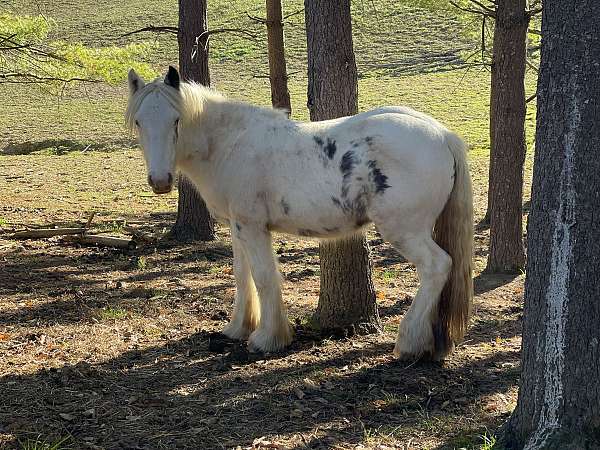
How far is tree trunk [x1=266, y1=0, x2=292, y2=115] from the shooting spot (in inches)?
459

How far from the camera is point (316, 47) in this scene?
663cm

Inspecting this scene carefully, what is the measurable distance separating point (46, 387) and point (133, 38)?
4184cm

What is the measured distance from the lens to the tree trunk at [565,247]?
11.7 ft

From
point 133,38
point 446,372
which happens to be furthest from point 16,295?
point 133,38

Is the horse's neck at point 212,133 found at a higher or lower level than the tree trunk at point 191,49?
lower

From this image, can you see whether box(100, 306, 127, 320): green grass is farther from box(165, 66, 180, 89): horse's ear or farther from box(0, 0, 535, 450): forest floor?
box(165, 66, 180, 89): horse's ear

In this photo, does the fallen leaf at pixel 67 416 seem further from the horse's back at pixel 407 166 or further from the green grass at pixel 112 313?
the horse's back at pixel 407 166

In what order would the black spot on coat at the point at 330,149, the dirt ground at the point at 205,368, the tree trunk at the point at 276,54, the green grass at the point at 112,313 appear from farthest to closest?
1. the tree trunk at the point at 276,54
2. the green grass at the point at 112,313
3. the black spot on coat at the point at 330,149
4. the dirt ground at the point at 205,368

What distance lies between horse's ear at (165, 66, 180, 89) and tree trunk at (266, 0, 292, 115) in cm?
545

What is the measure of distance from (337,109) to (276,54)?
17.7ft

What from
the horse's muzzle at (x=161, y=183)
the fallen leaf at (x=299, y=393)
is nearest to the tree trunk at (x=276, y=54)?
the horse's muzzle at (x=161, y=183)

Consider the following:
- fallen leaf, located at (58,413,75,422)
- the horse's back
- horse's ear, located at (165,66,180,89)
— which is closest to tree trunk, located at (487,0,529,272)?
the horse's back

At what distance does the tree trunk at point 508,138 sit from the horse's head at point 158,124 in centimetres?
459

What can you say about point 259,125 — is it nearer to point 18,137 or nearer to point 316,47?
point 316,47
